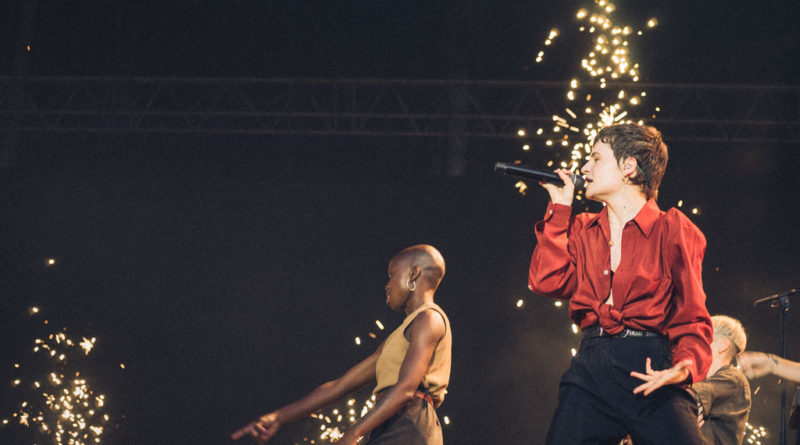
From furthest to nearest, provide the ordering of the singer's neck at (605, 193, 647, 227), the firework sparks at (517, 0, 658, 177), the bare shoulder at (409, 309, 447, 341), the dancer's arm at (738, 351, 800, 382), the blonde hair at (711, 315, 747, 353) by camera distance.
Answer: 1. the firework sparks at (517, 0, 658, 177)
2. the dancer's arm at (738, 351, 800, 382)
3. the blonde hair at (711, 315, 747, 353)
4. the bare shoulder at (409, 309, 447, 341)
5. the singer's neck at (605, 193, 647, 227)

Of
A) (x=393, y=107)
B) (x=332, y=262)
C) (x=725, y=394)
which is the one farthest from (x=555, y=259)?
(x=393, y=107)

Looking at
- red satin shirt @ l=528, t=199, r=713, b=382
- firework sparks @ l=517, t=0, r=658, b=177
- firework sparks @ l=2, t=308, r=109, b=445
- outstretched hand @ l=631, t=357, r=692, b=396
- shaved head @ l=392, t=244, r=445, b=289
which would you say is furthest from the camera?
firework sparks @ l=2, t=308, r=109, b=445

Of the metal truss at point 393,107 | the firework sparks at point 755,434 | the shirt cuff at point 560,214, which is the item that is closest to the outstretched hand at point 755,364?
the shirt cuff at point 560,214

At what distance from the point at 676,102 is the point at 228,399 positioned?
17.3 ft

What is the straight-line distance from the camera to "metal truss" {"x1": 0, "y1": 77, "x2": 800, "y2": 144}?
7.06m

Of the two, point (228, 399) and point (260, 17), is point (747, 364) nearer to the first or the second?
point (228, 399)

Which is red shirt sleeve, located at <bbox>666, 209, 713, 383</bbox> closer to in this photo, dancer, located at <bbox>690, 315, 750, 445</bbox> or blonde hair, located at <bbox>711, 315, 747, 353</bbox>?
dancer, located at <bbox>690, 315, 750, 445</bbox>

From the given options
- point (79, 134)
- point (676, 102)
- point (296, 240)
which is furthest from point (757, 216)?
point (79, 134)

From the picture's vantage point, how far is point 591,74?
23.2ft

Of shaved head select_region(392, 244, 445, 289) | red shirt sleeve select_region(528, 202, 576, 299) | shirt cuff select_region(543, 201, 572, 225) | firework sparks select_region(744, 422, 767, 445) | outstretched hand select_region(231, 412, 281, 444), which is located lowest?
firework sparks select_region(744, 422, 767, 445)

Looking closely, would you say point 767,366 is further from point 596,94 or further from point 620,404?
point 596,94

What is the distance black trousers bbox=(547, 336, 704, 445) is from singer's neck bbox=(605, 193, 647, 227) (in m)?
0.36

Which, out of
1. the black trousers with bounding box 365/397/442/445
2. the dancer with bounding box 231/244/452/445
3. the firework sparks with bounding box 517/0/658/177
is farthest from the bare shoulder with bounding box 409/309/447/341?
the firework sparks with bounding box 517/0/658/177

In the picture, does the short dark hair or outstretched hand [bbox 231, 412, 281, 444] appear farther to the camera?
Result: outstretched hand [bbox 231, 412, 281, 444]
